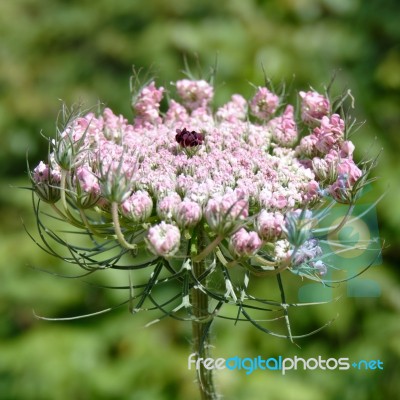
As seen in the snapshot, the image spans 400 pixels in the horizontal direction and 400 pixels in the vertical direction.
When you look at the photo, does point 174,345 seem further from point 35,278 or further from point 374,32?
point 374,32

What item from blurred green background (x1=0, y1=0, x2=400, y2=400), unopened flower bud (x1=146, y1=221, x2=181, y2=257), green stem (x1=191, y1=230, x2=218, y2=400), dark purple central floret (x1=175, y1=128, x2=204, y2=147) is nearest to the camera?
unopened flower bud (x1=146, y1=221, x2=181, y2=257)

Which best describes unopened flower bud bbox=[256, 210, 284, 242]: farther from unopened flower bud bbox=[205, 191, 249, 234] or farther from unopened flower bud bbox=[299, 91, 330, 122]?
unopened flower bud bbox=[299, 91, 330, 122]

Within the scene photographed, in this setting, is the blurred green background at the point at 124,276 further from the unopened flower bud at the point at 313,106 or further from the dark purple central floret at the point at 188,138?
the dark purple central floret at the point at 188,138

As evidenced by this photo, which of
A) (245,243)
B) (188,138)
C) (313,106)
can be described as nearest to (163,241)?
(245,243)

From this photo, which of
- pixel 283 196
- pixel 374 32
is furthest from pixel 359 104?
pixel 283 196

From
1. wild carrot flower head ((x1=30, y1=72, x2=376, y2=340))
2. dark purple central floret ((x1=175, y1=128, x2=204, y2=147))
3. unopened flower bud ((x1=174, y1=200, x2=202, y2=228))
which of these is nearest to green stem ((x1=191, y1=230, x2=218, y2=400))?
wild carrot flower head ((x1=30, y1=72, x2=376, y2=340))

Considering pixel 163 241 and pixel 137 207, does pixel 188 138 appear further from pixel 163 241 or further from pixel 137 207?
pixel 163 241
